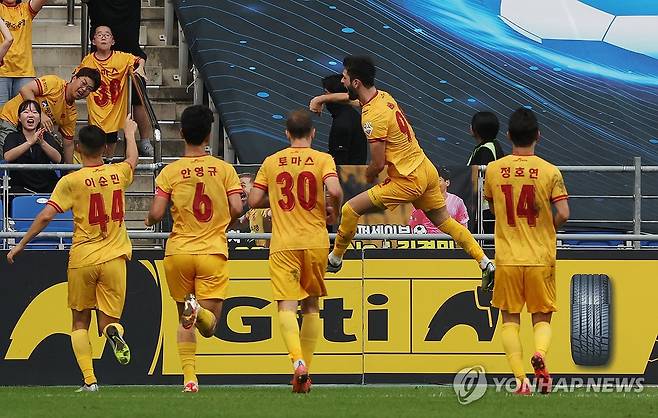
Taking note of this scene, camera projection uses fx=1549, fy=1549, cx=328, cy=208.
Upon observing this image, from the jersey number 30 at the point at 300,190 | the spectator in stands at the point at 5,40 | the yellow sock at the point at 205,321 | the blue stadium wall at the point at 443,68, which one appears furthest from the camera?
the blue stadium wall at the point at 443,68

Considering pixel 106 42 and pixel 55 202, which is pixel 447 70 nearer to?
pixel 106 42

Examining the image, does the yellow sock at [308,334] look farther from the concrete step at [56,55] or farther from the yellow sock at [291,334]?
the concrete step at [56,55]

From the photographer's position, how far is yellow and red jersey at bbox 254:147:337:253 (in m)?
12.3

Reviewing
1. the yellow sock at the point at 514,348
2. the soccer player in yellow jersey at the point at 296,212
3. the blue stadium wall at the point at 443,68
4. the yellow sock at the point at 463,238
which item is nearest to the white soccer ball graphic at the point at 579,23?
the blue stadium wall at the point at 443,68

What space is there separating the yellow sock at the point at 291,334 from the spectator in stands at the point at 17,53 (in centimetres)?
613

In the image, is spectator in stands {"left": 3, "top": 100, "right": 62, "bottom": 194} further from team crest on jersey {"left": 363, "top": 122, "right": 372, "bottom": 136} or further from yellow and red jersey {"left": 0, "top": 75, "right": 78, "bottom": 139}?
team crest on jersey {"left": 363, "top": 122, "right": 372, "bottom": 136}

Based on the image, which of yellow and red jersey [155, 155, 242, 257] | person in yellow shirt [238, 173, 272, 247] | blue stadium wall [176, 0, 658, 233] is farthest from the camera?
blue stadium wall [176, 0, 658, 233]

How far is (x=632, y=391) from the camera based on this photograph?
46.1 ft

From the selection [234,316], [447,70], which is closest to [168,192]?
[234,316]

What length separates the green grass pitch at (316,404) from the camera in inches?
424

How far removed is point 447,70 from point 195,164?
7.42 meters

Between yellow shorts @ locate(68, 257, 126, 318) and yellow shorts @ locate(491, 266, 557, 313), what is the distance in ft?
10.5

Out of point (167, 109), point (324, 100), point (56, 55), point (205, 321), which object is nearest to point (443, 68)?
point (167, 109)

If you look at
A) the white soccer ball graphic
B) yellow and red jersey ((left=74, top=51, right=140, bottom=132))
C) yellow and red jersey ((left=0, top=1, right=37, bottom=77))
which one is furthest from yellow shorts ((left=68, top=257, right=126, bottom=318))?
the white soccer ball graphic
